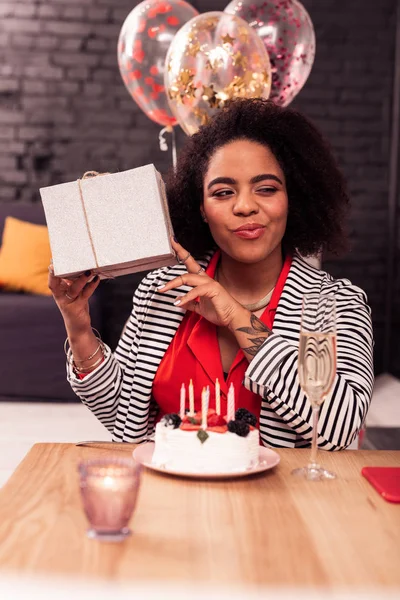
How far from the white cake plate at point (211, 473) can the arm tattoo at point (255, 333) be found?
9.7 inches

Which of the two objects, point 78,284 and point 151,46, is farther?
point 151,46

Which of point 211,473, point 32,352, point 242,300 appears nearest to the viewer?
point 211,473

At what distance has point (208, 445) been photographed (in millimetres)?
1031

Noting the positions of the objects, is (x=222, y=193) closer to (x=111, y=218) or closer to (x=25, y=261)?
(x=111, y=218)

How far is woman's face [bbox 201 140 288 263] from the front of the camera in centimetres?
157

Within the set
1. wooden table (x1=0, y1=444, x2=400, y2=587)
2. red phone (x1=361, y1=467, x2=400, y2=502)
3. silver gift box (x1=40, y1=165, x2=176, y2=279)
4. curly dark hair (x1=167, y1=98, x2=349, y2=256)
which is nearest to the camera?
wooden table (x1=0, y1=444, x2=400, y2=587)

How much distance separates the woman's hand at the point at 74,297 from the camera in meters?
1.41

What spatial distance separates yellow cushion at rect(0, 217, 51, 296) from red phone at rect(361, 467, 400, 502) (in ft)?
11.8

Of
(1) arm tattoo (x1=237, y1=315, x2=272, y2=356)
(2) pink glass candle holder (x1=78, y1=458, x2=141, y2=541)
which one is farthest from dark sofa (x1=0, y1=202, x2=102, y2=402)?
(2) pink glass candle holder (x1=78, y1=458, x2=141, y2=541)

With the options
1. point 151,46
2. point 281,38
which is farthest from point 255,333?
point 151,46

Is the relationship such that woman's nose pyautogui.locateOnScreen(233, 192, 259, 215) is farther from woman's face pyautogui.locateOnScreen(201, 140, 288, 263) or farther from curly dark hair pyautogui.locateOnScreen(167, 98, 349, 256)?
curly dark hair pyautogui.locateOnScreen(167, 98, 349, 256)

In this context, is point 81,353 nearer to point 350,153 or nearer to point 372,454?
point 372,454

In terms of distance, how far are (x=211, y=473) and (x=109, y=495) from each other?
243 mm

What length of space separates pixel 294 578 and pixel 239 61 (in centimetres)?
210
